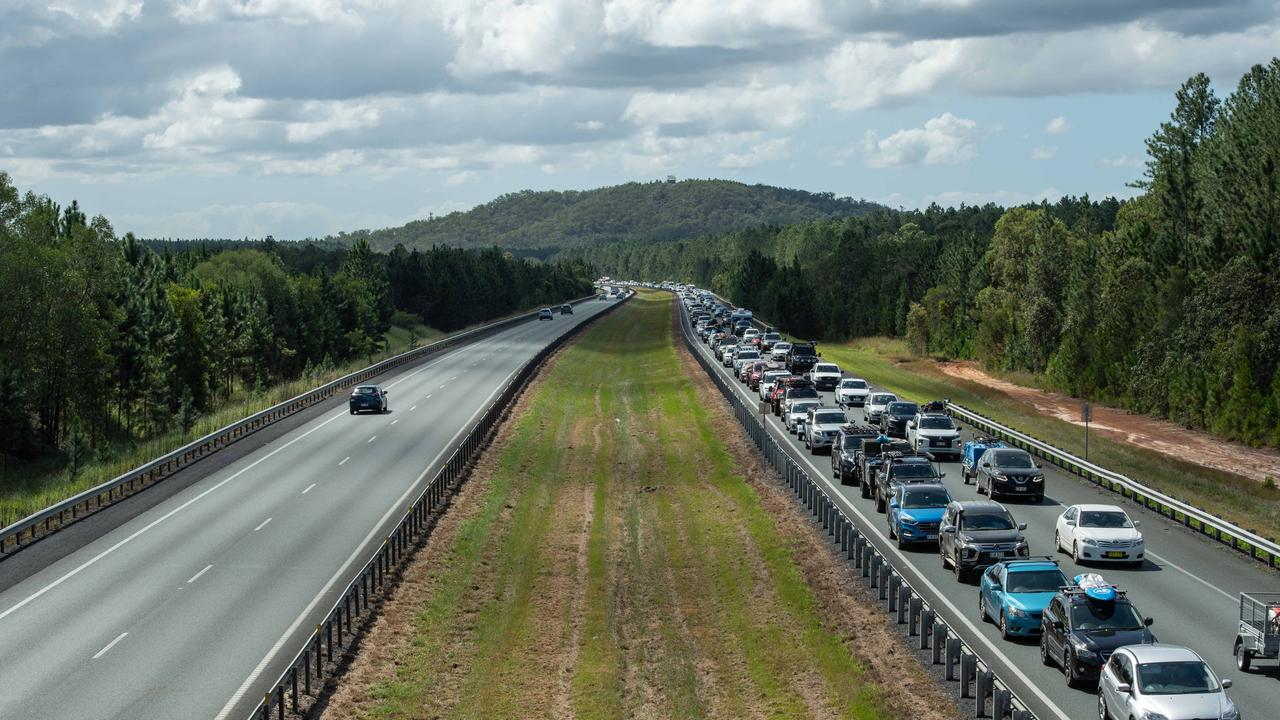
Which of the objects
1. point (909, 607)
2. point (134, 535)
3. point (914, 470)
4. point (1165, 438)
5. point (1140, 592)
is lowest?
point (1165, 438)

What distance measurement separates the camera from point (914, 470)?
40.3 metres

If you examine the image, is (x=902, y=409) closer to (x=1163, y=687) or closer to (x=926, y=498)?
(x=926, y=498)

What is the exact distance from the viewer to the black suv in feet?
282

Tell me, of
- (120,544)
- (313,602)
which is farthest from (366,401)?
(313,602)

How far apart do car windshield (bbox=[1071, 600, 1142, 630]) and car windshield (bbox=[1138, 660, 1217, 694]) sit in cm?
300

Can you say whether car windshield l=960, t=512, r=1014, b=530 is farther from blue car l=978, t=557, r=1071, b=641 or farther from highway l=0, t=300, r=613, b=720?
highway l=0, t=300, r=613, b=720

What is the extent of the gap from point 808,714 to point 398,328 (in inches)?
6573

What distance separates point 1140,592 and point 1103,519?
3321 millimetres

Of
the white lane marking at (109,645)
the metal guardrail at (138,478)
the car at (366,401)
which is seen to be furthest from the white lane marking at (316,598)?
the car at (366,401)

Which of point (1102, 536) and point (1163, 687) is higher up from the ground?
point (1163, 687)

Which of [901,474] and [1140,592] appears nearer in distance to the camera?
[1140,592]

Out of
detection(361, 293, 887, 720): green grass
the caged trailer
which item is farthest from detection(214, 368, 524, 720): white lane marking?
the caged trailer

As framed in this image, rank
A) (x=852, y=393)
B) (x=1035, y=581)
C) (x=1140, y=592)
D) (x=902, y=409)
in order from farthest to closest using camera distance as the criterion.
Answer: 1. (x=852, y=393)
2. (x=902, y=409)
3. (x=1140, y=592)
4. (x=1035, y=581)

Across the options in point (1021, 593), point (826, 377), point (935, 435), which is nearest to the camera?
point (1021, 593)
